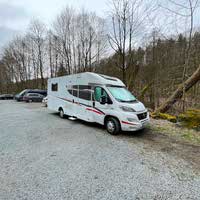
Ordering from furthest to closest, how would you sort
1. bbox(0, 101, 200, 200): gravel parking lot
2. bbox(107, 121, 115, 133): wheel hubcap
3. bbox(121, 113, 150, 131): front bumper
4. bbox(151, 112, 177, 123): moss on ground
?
bbox(151, 112, 177, 123): moss on ground
bbox(107, 121, 115, 133): wheel hubcap
bbox(121, 113, 150, 131): front bumper
bbox(0, 101, 200, 200): gravel parking lot

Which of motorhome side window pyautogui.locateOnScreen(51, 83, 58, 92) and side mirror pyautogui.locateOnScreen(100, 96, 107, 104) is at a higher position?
motorhome side window pyautogui.locateOnScreen(51, 83, 58, 92)

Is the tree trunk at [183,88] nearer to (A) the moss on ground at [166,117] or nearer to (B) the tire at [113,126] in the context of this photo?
(A) the moss on ground at [166,117]

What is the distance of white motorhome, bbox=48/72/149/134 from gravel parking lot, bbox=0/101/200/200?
771mm

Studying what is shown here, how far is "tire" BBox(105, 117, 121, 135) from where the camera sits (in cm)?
565

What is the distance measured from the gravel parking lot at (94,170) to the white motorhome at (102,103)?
2.53 feet

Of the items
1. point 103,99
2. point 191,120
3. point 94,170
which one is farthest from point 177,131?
point 94,170

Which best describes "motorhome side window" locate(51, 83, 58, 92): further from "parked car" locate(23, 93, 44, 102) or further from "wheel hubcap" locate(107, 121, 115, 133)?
"parked car" locate(23, 93, 44, 102)

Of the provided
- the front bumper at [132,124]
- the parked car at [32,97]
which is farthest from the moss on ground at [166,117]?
the parked car at [32,97]

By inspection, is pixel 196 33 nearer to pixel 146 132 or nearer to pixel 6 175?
pixel 146 132

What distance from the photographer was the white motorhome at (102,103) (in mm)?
5500

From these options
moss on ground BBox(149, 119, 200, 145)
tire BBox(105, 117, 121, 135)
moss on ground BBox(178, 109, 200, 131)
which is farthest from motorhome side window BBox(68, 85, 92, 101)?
moss on ground BBox(178, 109, 200, 131)

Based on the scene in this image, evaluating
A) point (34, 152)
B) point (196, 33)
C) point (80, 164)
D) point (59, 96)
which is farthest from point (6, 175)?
point (196, 33)

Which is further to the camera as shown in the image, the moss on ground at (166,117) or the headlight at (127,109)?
the moss on ground at (166,117)

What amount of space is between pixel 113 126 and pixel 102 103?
1084mm
